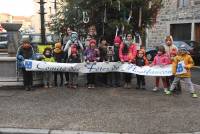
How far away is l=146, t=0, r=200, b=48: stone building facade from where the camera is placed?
31.6 metres

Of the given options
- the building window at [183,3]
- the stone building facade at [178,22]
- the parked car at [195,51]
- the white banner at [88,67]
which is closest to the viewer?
the white banner at [88,67]

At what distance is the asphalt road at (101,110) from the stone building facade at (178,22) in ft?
65.4

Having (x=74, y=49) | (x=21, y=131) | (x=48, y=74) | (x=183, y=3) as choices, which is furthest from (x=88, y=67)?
(x=183, y=3)

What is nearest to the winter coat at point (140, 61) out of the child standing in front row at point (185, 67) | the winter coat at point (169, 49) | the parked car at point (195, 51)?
the winter coat at point (169, 49)

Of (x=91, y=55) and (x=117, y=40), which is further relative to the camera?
(x=117, y=40)

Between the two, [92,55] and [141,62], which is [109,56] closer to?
[92,55]

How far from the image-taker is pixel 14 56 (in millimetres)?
13656

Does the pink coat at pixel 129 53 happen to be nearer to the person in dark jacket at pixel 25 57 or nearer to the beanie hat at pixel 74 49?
the beanie hat at pixel 74 49

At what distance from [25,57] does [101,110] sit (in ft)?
12.1

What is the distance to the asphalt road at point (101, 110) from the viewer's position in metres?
8.40

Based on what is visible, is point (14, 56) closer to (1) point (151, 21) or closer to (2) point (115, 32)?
(2) point (115, 32)

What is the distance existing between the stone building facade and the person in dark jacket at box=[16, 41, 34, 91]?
761 inches

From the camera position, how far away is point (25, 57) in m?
12.5

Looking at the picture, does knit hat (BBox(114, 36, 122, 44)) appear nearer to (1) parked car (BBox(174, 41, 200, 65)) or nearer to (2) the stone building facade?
(1) parked car (BBox(174, 41, 200, 65))
